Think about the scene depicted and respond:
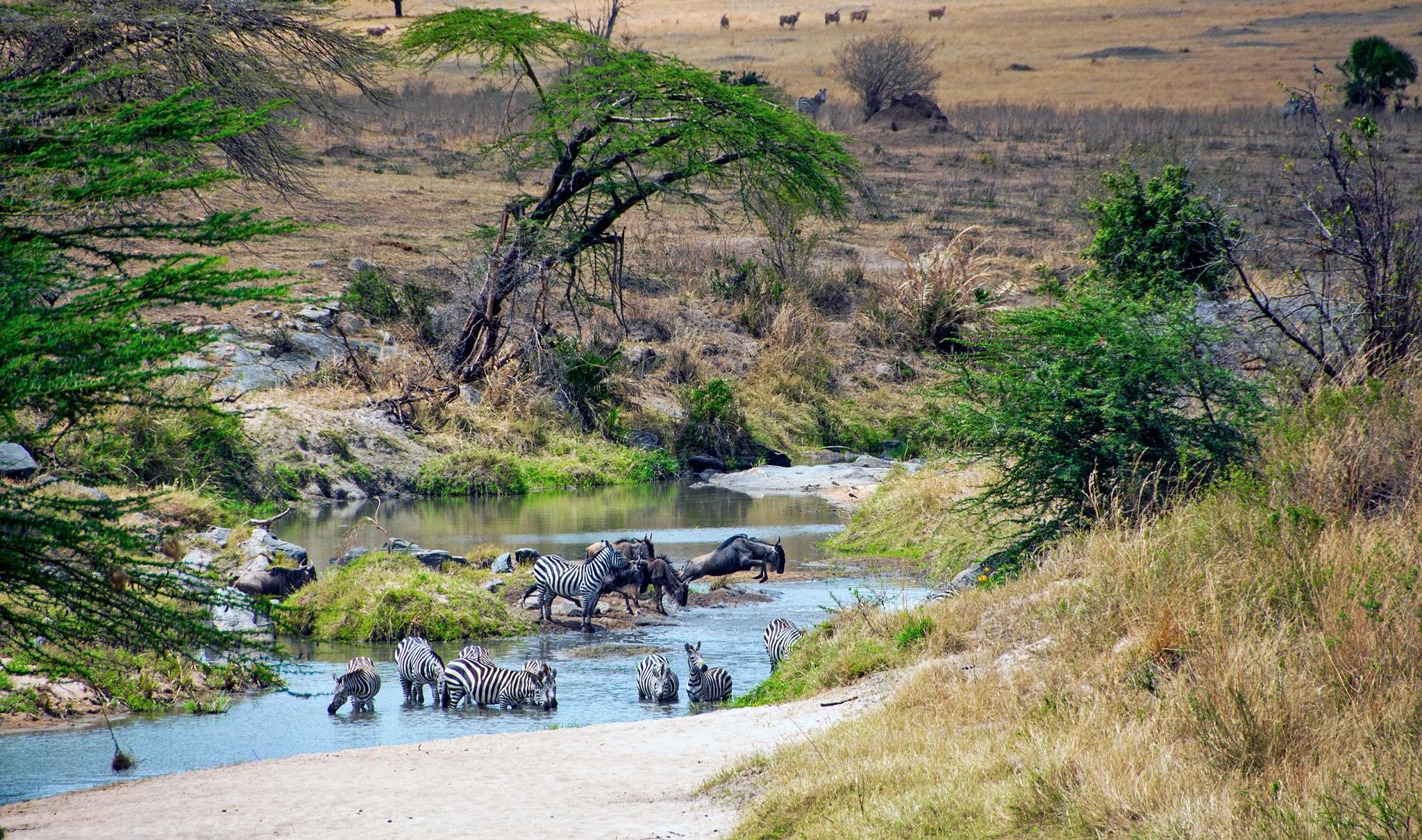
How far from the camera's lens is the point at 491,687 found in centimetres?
1015

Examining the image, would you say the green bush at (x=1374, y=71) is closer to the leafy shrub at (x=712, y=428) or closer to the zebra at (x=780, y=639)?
the leafy shrub at (x=712, y=428)

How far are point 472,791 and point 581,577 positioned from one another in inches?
223

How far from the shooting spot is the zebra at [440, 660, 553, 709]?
10047mm

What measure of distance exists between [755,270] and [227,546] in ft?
64.9

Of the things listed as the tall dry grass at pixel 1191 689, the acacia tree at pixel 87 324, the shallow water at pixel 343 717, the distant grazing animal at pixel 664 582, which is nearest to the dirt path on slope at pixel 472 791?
the tall dry grass at pixel 1191 689

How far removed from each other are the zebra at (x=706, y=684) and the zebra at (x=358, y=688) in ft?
8.44

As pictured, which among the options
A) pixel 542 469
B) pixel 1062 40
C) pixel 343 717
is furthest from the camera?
pixel 1062 40

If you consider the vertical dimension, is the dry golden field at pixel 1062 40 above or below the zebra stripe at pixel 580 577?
above

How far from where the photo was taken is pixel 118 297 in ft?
20.1

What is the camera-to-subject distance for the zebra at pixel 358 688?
32.6 ft

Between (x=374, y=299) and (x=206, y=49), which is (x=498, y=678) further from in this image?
(x=374, y=299)

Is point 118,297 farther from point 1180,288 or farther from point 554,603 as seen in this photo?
point 1180,288

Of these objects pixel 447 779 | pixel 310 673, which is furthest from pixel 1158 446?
pixel 310 673

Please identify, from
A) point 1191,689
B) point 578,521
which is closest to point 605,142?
point 578,521
